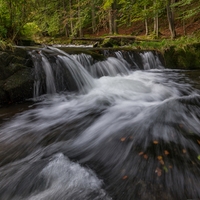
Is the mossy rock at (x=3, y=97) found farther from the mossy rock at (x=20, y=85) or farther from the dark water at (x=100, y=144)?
the dark water at (x=100, y=144)

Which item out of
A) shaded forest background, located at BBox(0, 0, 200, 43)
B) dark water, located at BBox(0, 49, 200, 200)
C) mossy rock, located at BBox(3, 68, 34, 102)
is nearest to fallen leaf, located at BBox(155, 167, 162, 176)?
dark water, located at BBox(0, 49, 200, 200)

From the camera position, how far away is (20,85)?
4727 millimetres

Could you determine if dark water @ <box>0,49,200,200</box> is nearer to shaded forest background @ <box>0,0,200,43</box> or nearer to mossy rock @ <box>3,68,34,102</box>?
mossy rock @ <box>3,68,34,102</box>

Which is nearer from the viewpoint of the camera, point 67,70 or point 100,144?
point 100,144

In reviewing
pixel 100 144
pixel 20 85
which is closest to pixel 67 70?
pixel 20 85

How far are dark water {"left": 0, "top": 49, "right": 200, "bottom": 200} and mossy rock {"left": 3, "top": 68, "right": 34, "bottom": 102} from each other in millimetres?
277

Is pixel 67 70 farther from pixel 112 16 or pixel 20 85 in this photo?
pixel 112 16

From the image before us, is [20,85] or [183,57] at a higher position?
[183,57]

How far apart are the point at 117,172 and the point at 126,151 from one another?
0.43 metres

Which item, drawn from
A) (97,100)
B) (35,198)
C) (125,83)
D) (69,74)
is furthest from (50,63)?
(35,198)

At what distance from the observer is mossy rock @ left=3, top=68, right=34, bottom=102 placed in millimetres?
4582

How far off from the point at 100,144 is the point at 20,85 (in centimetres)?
316

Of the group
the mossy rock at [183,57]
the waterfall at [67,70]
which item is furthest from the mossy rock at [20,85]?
the mossy rock at [183,57]

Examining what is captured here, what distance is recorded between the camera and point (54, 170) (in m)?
2.16
